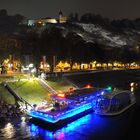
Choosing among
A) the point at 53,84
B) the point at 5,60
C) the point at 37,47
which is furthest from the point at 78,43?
the point at 53,84

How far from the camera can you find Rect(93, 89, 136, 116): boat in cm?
6058

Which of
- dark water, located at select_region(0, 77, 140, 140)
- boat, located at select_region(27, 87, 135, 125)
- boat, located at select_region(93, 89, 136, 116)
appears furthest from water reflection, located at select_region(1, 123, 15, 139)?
boat, located at select_region(93, 89, 136, 116)

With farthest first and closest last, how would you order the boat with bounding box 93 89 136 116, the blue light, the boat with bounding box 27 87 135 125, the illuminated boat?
1. the boat with bounding box 93 89 136 116
2. the boat with bounding box 27 87 135 125
3. the illuminated boat
4. the blue light

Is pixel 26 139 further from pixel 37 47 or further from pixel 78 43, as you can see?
pixel 78 43

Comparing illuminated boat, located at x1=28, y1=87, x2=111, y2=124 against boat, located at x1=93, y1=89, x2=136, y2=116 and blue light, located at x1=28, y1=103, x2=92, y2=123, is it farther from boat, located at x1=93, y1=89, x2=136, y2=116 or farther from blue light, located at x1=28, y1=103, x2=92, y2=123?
boat, located at x1=93, y1=89, x2=136, y2=116

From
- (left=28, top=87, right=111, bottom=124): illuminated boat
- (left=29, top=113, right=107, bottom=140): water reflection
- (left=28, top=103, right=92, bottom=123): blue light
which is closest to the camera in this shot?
(left=29, top=113, right=107, bottom=140): water reflection

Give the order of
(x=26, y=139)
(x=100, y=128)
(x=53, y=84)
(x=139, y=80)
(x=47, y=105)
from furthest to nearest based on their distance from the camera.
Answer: (x=139, y=80) < (x=53, y=84) < (x=47, y=105) < (x=100, y=128) < (x=26, y=139)

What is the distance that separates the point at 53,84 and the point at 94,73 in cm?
2586

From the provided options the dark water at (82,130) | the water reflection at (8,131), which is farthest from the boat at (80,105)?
the water reflection at (8,131)

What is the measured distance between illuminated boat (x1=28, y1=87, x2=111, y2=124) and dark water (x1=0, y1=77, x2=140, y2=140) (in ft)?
4.98

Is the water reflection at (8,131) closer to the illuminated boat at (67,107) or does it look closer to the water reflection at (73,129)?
the water reflection at (73,129)

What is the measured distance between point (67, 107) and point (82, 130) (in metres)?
7.76

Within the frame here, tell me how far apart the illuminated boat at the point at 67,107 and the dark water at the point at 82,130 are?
1518 millimetres

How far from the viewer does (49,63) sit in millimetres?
103500
